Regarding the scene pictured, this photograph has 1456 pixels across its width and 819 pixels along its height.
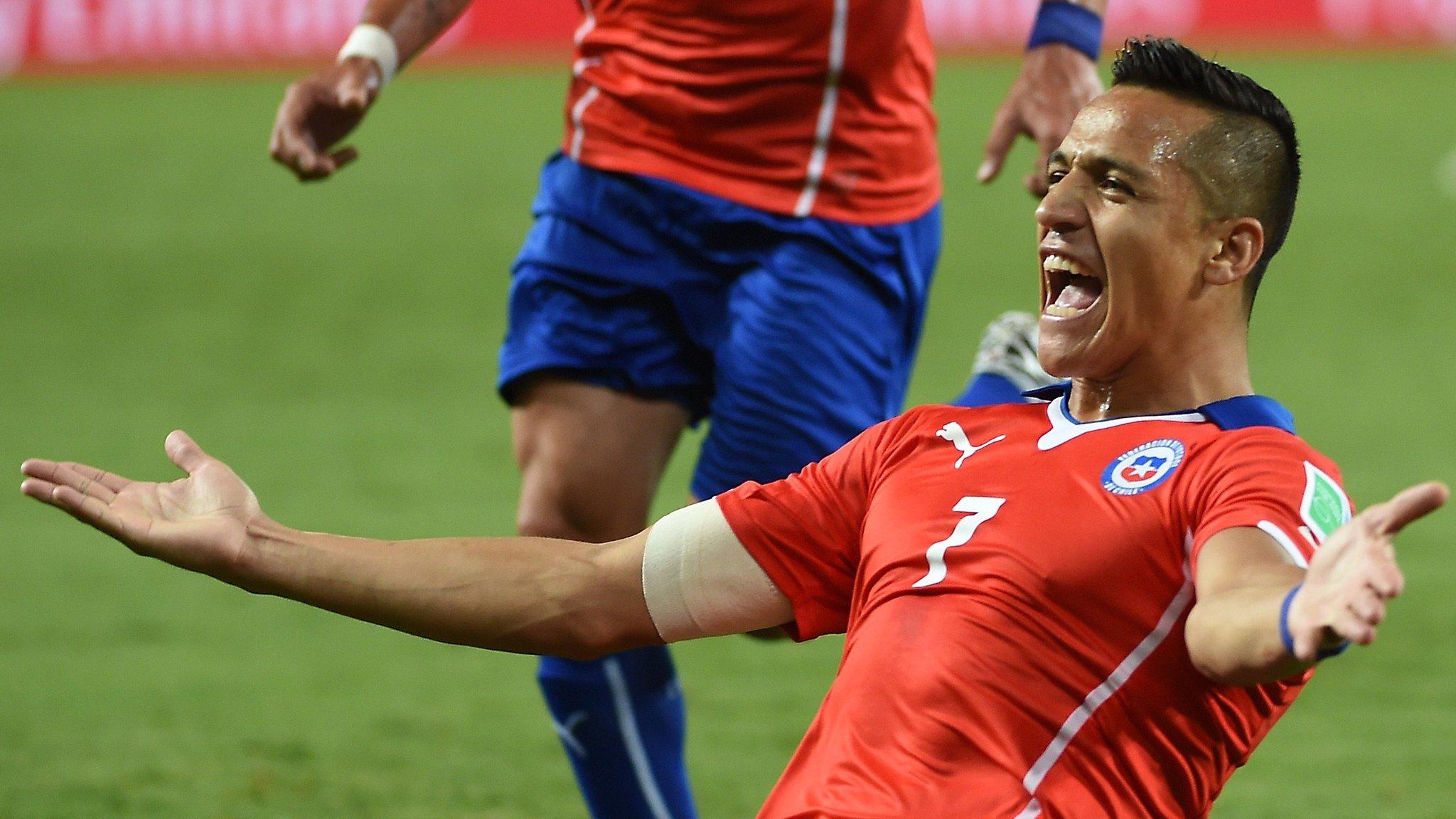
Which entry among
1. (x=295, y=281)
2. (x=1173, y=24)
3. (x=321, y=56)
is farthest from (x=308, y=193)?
(x=1173, y=24)

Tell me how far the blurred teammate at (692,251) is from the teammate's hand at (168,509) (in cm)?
110

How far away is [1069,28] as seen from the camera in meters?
3.57

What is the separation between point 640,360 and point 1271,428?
1566 millimetres

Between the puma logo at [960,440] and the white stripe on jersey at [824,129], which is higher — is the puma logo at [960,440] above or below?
below

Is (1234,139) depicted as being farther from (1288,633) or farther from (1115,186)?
(1288,633)

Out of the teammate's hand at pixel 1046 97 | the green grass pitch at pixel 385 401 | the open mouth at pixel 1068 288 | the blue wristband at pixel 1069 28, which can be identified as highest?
the blue wristband at pixel 1069 28

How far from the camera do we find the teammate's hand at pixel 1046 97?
11.5 feet

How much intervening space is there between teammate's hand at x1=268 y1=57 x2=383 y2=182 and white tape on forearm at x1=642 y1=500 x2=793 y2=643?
4.00ft

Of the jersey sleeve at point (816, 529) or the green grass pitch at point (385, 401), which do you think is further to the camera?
the green grass pitch at point (385, 401)

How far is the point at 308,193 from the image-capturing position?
39.2 feet

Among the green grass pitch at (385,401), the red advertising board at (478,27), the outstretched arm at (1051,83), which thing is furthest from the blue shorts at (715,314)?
the red advertising board at (478,27)

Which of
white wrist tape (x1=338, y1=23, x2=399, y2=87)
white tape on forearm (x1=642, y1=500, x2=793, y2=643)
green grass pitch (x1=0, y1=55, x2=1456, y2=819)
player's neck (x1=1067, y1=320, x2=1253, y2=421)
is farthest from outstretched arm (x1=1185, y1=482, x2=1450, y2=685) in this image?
green grass pitch (x1=0, y1=55, x2=1456, y2=819)

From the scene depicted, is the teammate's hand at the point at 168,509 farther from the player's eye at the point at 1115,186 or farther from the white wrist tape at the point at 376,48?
the white wrist tape at the point at 376,48

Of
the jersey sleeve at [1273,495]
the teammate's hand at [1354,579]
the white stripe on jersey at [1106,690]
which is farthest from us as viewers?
the white stripe on jersey at [1106,690]
